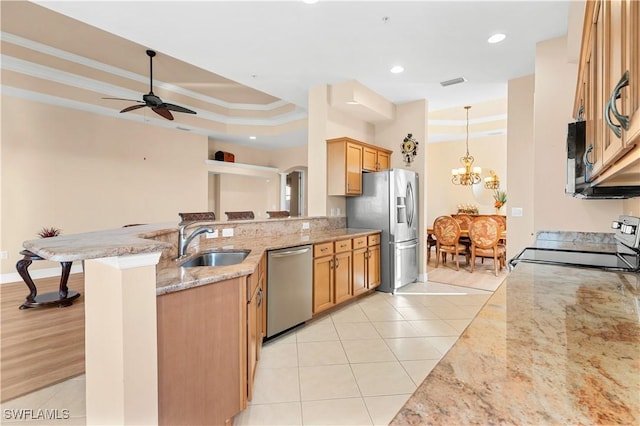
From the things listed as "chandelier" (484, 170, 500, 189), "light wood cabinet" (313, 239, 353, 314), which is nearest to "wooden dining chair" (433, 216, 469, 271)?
"chandelier" (484, 170, 500, 189)

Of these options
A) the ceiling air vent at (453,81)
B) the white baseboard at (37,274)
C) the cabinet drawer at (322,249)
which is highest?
the ceiling air vent at (453,81)

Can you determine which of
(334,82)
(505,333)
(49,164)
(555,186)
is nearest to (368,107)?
(334,82)

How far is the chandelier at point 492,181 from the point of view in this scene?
696cm

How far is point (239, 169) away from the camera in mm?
7316

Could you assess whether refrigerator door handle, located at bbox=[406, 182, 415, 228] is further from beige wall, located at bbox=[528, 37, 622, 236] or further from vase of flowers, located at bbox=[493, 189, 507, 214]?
vase of flowers, located at bbox=[493, 189, 507, 214]

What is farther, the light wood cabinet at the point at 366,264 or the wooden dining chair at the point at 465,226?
the wooden dining chair at the point at 465,226

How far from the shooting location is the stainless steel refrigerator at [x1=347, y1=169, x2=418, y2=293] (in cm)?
399

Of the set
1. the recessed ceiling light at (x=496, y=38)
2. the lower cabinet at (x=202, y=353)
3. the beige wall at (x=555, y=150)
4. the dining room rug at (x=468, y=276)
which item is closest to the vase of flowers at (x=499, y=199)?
the dining room rug at (x=468, y=276)

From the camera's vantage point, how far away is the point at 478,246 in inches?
200

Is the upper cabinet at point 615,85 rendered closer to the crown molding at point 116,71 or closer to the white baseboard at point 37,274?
the crown molding at point 116,71

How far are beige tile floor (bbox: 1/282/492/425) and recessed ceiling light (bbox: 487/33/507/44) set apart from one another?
304cm

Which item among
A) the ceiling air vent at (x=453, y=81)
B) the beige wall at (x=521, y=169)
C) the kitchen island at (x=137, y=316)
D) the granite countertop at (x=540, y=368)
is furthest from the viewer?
the ceiling air vent at (x=453, y=81)

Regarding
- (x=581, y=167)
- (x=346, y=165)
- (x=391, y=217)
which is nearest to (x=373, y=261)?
(x=391, y=217)

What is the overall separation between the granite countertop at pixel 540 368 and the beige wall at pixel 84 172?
6.26 meters
